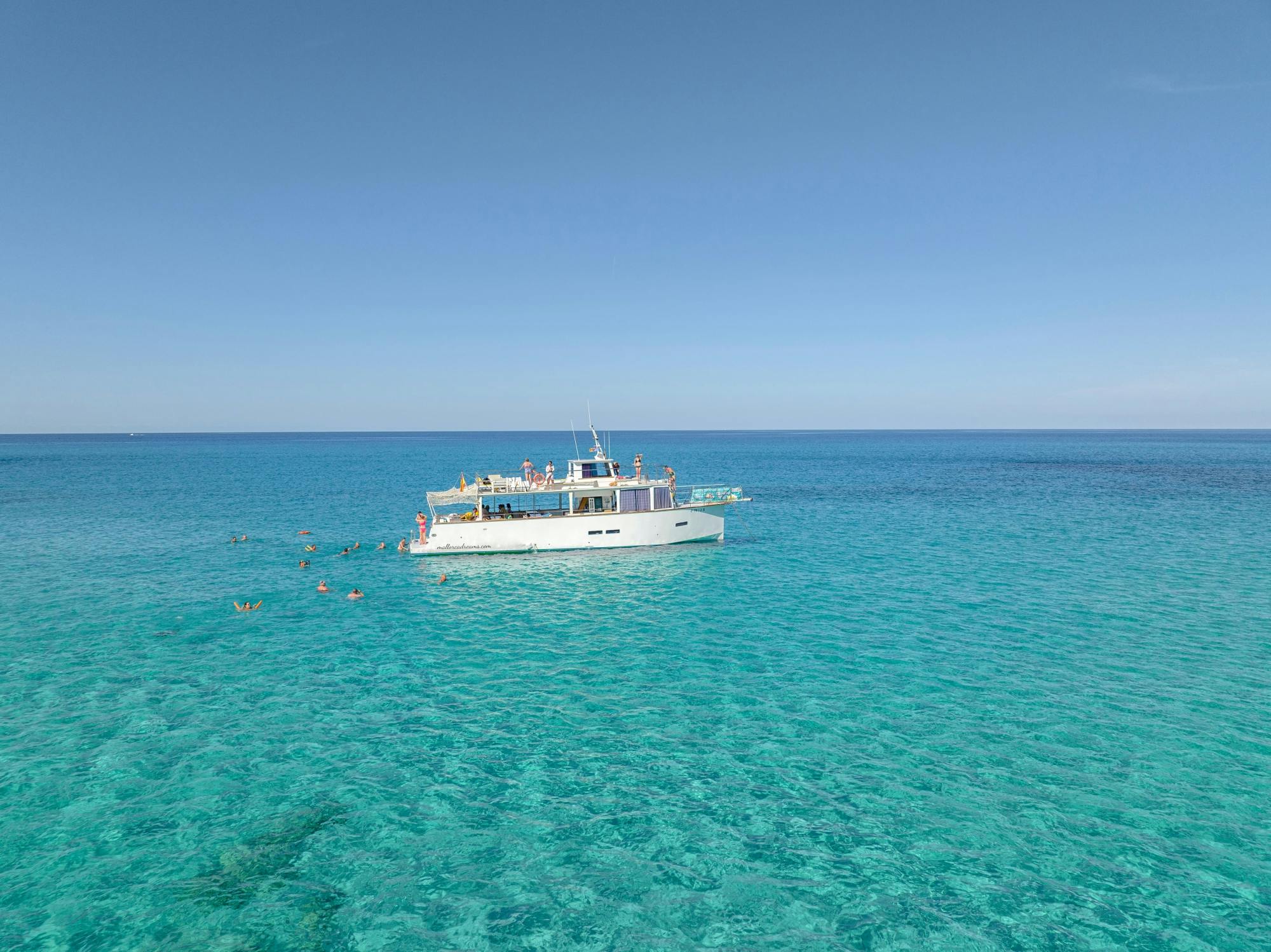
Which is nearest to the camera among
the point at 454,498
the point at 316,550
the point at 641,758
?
the point at 641,758

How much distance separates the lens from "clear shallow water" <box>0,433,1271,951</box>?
451 inches

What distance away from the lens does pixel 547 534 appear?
141ft

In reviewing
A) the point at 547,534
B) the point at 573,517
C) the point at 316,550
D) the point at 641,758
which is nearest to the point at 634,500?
the point at 573,517

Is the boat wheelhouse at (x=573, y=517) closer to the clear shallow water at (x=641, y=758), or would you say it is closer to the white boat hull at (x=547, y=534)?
the white boat hull at (x=547, y=534)

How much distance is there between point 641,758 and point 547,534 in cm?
2728

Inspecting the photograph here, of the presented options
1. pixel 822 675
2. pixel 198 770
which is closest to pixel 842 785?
pixel 822 675

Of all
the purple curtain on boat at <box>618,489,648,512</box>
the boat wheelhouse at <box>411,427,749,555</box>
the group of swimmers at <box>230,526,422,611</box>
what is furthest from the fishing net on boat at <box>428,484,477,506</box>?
the purple curtain on boat at <box>618,489,648,512</box>

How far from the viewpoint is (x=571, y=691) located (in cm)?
2084

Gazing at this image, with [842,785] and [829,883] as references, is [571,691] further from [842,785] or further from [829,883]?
[829,883]

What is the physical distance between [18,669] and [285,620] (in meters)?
8.93

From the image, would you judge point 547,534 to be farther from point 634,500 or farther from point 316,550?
point 316,550

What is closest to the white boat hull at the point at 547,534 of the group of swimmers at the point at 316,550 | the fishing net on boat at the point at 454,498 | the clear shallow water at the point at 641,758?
the fishing net on boat at the point at 454,498

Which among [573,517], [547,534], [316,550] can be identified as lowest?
[316,550]

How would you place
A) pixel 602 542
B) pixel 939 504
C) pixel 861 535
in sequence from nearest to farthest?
pixel 602 542
pixel 861 535
pixel 939 504
